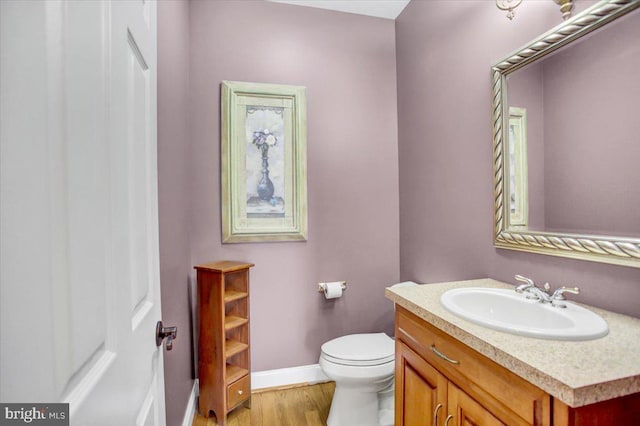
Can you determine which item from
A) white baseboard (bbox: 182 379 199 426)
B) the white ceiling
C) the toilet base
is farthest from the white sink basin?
the white ceiling

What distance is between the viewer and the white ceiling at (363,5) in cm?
215

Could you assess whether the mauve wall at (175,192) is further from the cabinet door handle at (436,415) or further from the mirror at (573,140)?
the mirror at (573,140)

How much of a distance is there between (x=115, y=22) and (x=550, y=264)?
1.56 metres

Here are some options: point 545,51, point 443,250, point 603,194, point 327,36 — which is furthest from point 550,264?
point 327,36

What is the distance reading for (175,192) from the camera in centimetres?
155

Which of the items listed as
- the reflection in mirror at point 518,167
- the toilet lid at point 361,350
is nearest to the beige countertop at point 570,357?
the reflection in mirror at point 518,167

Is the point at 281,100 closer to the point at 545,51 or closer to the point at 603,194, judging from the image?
the point at 545,51

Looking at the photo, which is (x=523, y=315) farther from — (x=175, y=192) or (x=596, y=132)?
(x=175, y=192)

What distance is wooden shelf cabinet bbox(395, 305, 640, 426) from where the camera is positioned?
66 centimetres

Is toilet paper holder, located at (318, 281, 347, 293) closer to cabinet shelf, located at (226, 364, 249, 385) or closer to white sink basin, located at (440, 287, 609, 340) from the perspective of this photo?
cabinet shelf, located at (226, 364, 249, 385)

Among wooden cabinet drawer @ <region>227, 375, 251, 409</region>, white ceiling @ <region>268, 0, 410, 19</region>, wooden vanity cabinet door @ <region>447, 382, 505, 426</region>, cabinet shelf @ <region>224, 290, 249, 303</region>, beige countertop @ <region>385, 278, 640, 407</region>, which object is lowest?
wooden cabinet drawer @ <region>227, 375, 251, 409</region>

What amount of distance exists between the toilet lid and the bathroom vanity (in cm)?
40

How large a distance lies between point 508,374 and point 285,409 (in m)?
1.56

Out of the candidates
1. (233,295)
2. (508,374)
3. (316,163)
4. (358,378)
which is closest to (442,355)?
(508,374)
